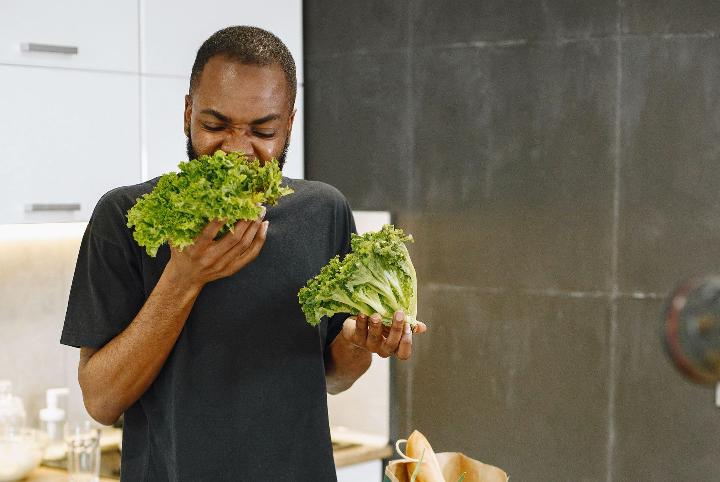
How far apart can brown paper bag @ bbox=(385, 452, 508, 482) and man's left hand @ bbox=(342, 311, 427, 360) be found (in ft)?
0.56

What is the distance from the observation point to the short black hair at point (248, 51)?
159 centimetres

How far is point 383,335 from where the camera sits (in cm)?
157

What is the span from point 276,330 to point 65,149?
1381 millimetres

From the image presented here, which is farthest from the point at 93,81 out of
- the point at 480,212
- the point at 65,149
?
the point at 480,212

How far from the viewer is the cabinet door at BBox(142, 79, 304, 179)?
293 centimetres

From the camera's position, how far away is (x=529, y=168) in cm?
294

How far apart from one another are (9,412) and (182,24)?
4.11ft

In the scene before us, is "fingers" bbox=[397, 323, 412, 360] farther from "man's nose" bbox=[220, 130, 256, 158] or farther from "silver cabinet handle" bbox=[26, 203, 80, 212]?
"silver cabinet handle" bbox=[26, 203, 80, 212]

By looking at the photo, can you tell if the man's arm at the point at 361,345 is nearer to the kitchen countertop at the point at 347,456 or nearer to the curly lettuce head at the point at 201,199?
the curly lettuce head at the point at 201,199

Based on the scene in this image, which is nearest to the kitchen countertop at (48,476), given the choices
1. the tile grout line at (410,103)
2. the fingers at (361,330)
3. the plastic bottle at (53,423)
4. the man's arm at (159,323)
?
the plastic bottle at (53,423)

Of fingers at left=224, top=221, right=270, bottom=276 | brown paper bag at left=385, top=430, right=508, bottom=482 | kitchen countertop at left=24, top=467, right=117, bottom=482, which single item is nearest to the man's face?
fingers at left=224, top=221, right=270, bottom=276

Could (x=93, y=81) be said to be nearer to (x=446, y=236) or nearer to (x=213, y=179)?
(x=446, y=236)

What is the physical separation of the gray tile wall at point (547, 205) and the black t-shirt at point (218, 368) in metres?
1.39

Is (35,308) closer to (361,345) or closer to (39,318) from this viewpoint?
(39,318)
